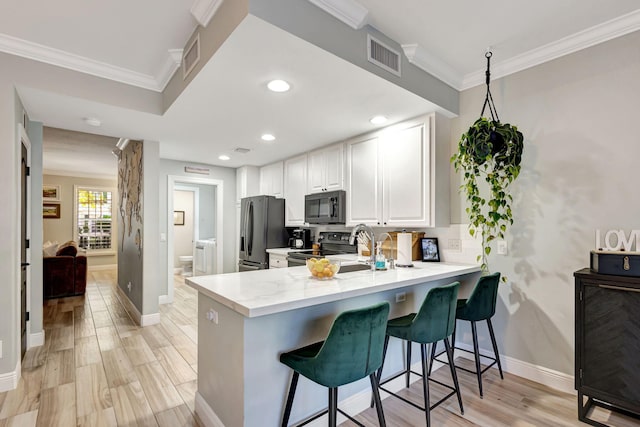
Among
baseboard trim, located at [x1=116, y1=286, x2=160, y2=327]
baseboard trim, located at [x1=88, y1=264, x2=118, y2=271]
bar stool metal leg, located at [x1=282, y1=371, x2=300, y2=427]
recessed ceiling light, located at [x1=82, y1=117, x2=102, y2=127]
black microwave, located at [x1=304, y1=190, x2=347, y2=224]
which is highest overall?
recessed ceiling light, located at [x1=82, y1=117, x2=102, y2=127]

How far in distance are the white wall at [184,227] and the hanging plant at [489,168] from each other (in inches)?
295

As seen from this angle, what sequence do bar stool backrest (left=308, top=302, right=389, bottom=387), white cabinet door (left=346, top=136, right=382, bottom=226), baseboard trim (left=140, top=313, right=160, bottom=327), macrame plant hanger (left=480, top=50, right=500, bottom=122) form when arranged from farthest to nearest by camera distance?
baseboard trim (left=140, top=313, right=160, bottom=327) → white cabinet door (left=346, top=136, right=382, bottom=226) → macrame plant hanger (left=480, top=50, right=500, bottom=122) → bar stool backrest (left=308, top=302, right=389, bottom=387)

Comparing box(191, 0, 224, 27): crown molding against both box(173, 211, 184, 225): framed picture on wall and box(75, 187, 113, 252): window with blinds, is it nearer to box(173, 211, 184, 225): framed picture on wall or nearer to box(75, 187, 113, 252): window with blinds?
box(173, 211, 184, 225): framed picture on wall

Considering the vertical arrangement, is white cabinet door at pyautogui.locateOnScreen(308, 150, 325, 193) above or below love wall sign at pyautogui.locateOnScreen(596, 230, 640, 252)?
above

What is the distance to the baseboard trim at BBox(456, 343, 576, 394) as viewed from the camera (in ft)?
7.77

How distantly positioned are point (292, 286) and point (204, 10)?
5.65 feet

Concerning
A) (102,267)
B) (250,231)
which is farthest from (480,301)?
(102,267)

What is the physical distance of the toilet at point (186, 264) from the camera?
26.3 feet

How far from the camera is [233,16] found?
67.2 inches

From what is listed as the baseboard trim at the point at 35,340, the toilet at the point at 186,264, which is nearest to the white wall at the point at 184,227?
the toilet at the point at 186,264

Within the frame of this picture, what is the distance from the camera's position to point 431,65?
264 centimetres

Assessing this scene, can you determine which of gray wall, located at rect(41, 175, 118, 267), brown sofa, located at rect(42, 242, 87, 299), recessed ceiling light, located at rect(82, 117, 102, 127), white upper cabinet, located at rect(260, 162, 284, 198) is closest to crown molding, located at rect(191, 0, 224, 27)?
Result: recessed ceiling light, located at rect(82, 117, 102, 127)

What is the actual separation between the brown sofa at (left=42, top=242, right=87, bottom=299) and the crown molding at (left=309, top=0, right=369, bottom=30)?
6.11m

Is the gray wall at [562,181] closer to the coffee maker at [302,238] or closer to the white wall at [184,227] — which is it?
the coffee maker at [302,238]
